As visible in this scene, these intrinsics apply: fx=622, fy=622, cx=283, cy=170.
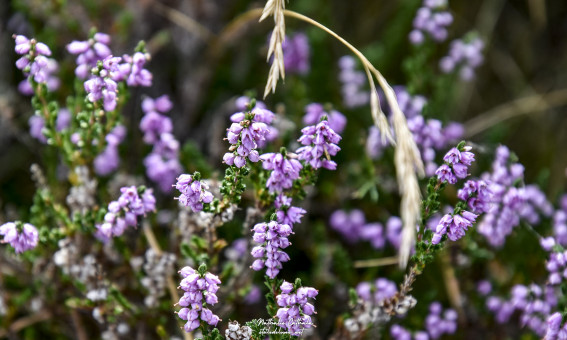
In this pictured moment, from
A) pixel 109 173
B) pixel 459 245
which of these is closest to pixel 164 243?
pixel 109 173

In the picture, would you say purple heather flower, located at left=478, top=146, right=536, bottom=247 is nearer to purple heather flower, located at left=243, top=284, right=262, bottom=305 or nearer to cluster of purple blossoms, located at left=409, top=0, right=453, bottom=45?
cluster of purple blossoms, located at left=409, top=0, right=453, bottom=45

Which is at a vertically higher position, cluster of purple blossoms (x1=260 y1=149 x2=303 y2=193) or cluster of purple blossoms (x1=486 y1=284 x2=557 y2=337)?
cluster of purple blossoms (x1=260 y1=149 x2=303 y2=193)

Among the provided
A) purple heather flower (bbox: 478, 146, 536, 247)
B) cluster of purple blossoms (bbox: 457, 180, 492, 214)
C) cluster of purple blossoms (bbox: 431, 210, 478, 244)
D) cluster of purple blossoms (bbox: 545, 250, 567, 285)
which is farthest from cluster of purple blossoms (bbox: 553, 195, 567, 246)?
cluster of purple blossoms (bbox: 431, 210, 478, 244)

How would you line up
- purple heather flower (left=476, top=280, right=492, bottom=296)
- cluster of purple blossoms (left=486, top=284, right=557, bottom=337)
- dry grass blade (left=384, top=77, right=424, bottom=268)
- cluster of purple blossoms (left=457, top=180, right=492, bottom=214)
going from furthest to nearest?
purple heather flower (left=476, top=280, right=492, bottom=296), cluster of purple blossoms (left=486, top=284, right=557, bottom=337), cluster of purple blossoms (left=457, top=180, right=492, bottom=214), dry grass blade (left=384, top=77, right=424, bottom=268)

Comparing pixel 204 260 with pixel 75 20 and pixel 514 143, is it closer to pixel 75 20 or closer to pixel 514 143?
pixel 75 20

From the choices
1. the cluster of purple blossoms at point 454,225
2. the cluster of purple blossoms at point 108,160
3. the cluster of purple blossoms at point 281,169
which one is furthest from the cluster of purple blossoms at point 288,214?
the cluster of purple blossoms at point 108,160
